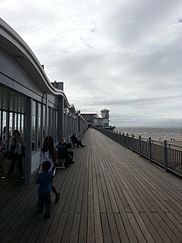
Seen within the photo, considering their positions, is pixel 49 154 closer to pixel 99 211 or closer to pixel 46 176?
pixel 46 176

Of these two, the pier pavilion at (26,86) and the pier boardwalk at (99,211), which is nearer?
the pier boardwalk at (99,211)

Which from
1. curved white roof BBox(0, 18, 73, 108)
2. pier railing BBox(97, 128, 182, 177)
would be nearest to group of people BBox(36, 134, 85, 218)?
curved white roof BBox(0, 18, 73, 108)

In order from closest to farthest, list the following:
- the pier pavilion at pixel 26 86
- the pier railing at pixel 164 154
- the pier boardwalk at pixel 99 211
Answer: the pier boardwalk at pixel 99 211, the pier pavilion at pixel 26 86, the pier railing at pixel 164 154

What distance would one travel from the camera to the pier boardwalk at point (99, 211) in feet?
15.3

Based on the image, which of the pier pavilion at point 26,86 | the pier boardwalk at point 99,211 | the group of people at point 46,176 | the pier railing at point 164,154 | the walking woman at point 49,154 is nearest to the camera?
the pier boardwalk at point 99,211

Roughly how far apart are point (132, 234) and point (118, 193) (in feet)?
9.31

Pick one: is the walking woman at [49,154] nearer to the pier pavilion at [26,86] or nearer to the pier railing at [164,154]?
the pier pavilion at [26,86]

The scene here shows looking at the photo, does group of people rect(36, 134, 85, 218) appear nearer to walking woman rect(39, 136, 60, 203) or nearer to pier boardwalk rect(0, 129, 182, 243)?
walking woman rect(39, 136, 60, 203)

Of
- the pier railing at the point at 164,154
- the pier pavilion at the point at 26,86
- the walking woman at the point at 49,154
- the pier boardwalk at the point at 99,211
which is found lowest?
the pier boardwalk at the point at 99,211

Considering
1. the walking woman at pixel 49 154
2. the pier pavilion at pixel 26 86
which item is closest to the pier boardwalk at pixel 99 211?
the walking woman at pixel 49 154

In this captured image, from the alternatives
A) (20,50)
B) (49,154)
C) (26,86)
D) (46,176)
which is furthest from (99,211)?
(26,86)

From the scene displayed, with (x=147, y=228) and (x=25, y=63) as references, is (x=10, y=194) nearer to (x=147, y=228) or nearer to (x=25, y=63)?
(x=25, y=63)

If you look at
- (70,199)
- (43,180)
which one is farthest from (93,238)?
(70,199)

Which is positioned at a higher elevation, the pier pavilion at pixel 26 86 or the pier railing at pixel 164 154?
the pier pavilion at pixel 26 86
